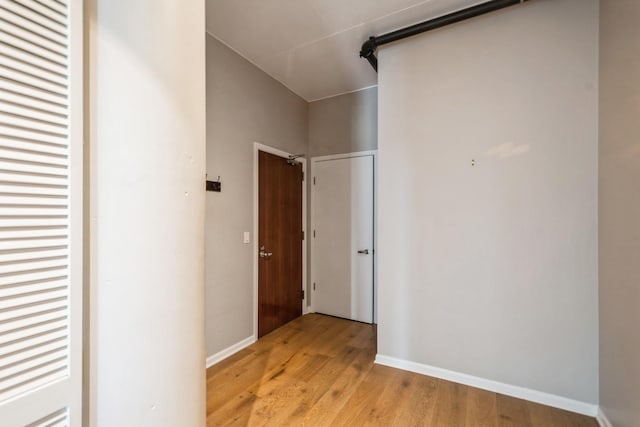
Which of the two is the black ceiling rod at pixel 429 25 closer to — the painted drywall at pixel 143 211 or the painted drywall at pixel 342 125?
the painted drywall at pixel 342 125

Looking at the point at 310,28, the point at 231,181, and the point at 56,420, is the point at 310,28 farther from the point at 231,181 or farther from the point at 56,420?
the point at 56,420

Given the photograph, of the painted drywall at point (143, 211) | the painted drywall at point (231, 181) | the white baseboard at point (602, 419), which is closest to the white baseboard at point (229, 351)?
the painted drywall at point (231, 181)

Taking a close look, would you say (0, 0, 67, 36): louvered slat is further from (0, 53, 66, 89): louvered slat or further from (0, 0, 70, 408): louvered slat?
(0, 53, 66, 89): louvered slat

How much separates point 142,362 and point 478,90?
8.83ft

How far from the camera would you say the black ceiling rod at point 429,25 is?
6.77 ft

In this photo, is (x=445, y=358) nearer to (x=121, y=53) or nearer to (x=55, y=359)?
(x=55, y=359)

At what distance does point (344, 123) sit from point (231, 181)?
1777 millimetres

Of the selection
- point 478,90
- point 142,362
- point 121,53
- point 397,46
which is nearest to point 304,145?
point 397,46

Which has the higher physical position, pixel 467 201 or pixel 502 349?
pixel 467 201

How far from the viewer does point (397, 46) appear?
252 cm

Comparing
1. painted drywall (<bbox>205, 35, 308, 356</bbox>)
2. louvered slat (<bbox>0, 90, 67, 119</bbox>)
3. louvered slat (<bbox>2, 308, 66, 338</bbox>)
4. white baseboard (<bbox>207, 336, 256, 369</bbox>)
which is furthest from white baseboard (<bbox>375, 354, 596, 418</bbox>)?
louvered slat (<bbox>0, 90, 67, 119</bbox>)

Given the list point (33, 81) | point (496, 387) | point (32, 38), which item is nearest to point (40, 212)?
point (33, 81)

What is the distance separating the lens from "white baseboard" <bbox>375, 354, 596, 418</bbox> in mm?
1913

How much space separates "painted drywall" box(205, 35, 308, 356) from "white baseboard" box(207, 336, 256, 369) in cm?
3
